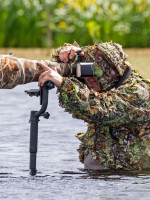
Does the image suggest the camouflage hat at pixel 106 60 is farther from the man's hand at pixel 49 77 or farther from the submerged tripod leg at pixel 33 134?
the submerged tripod leg at pixel 33 134

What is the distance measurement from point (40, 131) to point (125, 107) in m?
3.14

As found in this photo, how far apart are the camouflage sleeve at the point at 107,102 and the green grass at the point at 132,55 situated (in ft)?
27.0

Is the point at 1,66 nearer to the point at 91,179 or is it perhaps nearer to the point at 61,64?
the point at 61,64

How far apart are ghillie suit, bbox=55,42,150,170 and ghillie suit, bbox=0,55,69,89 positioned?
25 centimetres

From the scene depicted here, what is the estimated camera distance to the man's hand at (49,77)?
266 inches

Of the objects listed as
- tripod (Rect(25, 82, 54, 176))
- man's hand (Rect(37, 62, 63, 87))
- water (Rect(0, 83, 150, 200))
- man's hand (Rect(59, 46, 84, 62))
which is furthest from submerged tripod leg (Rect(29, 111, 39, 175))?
man's hand (Rect(59, 46, 84, 62))

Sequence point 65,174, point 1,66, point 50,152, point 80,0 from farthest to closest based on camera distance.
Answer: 1. point 80,0
2. point 50,152
3. point 65,174
4. point 1,66

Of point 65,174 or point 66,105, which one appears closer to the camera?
point 66,105

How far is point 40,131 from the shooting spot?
9992 mm

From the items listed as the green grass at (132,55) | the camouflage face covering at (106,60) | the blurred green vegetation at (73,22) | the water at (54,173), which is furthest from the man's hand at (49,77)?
the blurred green vegetation at (73,22)

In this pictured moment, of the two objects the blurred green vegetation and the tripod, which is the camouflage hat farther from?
the blurred green vegetation

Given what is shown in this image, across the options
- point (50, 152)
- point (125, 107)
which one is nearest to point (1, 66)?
point (125, 107)

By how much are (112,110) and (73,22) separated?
37.5 feet

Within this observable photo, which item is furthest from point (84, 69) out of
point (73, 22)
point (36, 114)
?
point (73, 22)
